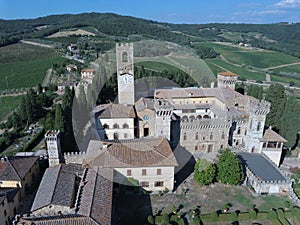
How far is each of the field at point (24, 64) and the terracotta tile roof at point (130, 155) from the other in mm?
73547

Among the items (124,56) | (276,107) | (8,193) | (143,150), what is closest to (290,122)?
(276,107)

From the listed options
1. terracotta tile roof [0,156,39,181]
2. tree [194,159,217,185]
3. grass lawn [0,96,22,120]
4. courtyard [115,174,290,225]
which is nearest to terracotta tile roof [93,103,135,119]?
terracotta tile roof [0,156,39,181]

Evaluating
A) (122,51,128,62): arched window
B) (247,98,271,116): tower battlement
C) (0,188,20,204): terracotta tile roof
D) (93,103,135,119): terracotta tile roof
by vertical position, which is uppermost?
(122,51,128,62): arched window

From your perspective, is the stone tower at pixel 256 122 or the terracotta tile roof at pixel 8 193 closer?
the terracotta tile roof at pixel 8 193

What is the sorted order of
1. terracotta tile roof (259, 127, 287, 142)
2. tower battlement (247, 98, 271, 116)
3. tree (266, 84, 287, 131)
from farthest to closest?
tree (266, 84, 287, 131) < terracotta tile roof (259, 127, 287, 142) < tower battlement (247, 98, 271, 116)

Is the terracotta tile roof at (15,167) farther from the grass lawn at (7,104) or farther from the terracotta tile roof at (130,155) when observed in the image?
the grass lawn at (7,104)

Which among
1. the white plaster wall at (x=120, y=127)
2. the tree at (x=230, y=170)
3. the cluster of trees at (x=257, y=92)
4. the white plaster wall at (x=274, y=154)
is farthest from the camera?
the cluster of trees at (x=257, y=92)

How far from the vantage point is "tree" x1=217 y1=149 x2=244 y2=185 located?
34875 millimetres

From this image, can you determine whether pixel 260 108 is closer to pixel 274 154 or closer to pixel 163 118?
pixel 274 154

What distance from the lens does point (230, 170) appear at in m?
34.9

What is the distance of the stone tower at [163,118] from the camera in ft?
124

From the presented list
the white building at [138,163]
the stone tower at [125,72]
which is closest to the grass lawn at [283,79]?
the stone tower at [125,72]

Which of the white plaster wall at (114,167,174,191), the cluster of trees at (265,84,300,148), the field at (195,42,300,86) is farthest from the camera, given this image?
the field at (195,42,300,86)

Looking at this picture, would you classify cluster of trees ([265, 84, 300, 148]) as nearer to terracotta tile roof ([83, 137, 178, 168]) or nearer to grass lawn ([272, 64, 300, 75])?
terracotta tile roof ([83, 137, 178, 168])
